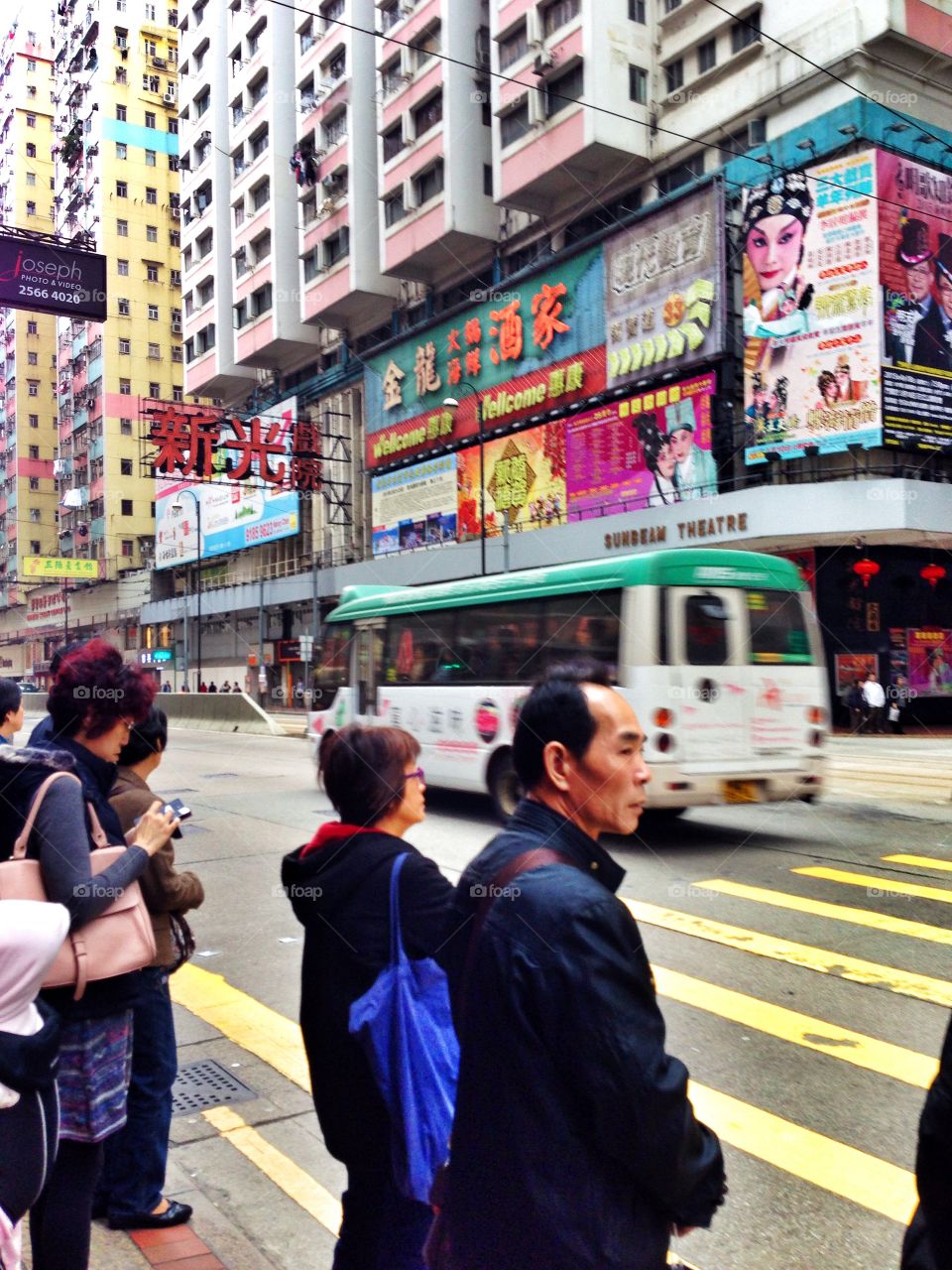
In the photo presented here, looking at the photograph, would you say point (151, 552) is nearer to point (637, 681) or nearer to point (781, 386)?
point (781, 386)

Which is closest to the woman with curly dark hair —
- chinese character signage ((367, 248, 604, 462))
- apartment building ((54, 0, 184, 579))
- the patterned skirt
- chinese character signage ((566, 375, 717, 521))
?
the patterned skirt

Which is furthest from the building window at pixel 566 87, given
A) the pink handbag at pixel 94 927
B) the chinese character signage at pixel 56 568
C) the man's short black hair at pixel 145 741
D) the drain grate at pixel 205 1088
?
the chinese character signage at pixel 56 568

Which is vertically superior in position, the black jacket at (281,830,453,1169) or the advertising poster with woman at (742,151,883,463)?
the advertising poster with woman at (742,151,883,463)

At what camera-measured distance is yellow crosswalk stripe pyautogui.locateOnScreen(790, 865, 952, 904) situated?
25.3 ft

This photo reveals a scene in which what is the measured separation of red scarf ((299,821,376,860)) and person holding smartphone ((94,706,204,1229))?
83 centimetres

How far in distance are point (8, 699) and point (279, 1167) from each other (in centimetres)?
206

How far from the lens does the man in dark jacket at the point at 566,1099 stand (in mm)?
1572

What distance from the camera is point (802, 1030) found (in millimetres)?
5008

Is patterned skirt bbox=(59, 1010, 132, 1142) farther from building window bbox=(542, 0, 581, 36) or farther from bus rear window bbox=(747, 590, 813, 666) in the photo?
building window bbox=(542, 0, 581, 36)

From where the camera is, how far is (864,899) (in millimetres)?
7586

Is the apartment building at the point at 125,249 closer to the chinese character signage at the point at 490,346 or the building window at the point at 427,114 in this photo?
the chinese character signage at the point at 490,346

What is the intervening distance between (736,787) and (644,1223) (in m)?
8.80

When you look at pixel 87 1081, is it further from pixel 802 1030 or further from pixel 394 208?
pixel 394 208

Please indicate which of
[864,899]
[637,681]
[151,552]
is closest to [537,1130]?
[864,899]
